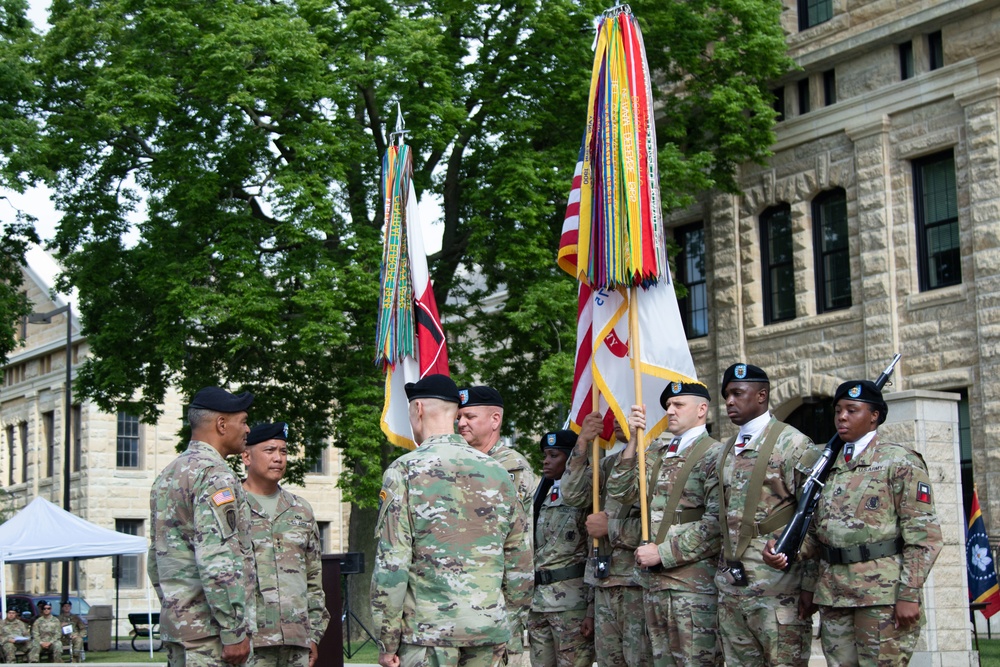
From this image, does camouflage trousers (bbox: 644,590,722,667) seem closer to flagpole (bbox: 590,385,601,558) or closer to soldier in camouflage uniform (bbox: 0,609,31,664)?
flagpole (bbox: 590,385,601,558)

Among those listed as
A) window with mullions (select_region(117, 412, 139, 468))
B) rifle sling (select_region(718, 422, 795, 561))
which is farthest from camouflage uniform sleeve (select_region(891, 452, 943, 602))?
window with mullions (select_region(117, 412, 139, 468))

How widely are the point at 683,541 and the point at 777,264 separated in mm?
17601

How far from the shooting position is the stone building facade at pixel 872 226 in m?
21.8

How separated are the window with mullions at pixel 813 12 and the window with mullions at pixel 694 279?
438cm

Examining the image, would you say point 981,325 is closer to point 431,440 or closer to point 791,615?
point 791,615

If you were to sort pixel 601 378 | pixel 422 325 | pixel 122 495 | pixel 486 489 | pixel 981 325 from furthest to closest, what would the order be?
pixel 122 495 → pixel 981 325 → pixel 422 325 → pixel 601 378 → pixel 486 489

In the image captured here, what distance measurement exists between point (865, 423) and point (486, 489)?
276cm

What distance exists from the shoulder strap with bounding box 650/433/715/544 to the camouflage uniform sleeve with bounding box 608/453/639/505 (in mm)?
323

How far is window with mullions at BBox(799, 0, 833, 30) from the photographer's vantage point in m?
24.9

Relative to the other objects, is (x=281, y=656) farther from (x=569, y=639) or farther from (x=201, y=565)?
(x=569, y=639)

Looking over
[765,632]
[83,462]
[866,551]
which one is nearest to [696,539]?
[765,632]

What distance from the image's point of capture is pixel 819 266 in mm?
24656

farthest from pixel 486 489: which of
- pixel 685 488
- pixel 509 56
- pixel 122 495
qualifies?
pixel 122 495

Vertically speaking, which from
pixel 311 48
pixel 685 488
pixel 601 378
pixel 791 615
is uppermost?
pixel 311 48
